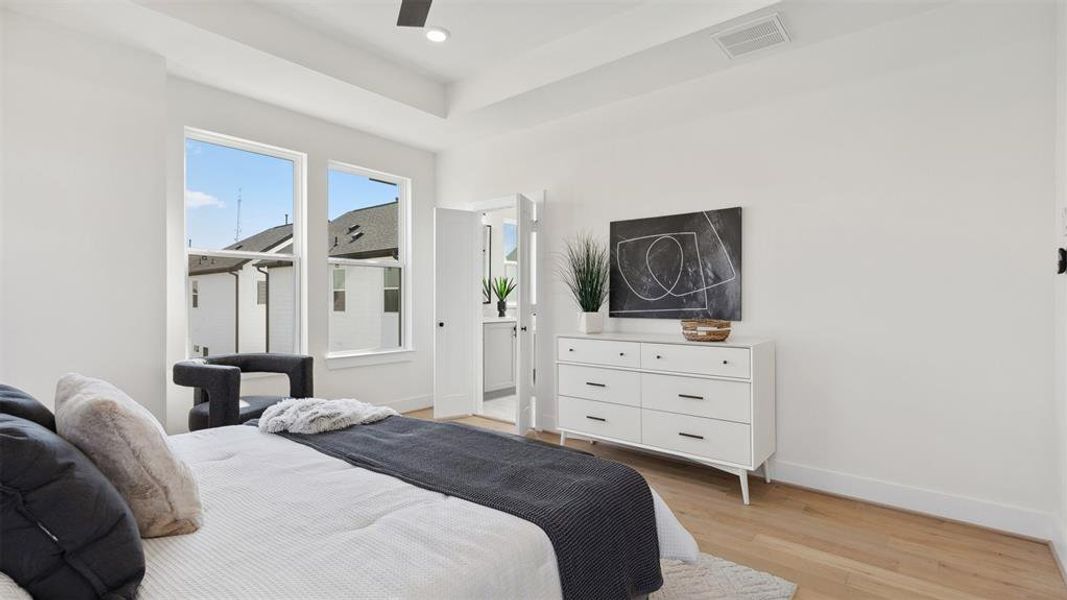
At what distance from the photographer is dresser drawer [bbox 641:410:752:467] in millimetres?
3004

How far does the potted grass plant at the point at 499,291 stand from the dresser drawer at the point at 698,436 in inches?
127

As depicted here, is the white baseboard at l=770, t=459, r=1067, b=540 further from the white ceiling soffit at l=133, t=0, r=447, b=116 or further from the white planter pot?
the white ceiling soffit at l=133, t=0, r=447, b=116

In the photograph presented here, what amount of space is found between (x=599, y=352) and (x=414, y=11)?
232 cm

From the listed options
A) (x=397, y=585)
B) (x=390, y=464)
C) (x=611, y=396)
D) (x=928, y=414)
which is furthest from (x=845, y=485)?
(x=397, y=585)

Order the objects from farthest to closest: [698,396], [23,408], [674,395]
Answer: [674,395] → [698,396] → [23,408]

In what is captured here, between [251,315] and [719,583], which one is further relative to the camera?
[251,315]

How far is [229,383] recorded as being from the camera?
2.91m

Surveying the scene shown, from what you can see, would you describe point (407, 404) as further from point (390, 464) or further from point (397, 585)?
point (397, 585)

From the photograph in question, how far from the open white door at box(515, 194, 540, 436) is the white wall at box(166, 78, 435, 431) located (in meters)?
1.30

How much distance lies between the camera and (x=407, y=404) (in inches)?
201

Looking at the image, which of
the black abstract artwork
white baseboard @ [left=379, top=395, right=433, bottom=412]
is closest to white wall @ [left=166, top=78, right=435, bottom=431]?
white baseboard @ [left=379, top=395, right=433, bottom=412]

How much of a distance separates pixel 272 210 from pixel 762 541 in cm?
402

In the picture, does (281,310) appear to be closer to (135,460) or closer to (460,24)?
(460,24)

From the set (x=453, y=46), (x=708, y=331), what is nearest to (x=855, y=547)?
(x=708, y=331)
